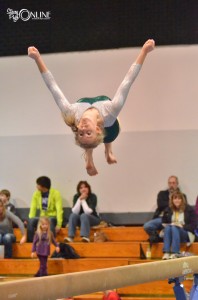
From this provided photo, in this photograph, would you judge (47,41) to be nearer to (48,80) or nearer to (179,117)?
(179,117)

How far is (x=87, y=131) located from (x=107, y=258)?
14.5ft

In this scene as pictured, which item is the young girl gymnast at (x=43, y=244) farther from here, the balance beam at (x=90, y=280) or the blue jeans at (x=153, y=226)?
the balance beam at (x=90, y=280)

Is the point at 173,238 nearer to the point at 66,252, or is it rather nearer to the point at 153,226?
the point at 153,226

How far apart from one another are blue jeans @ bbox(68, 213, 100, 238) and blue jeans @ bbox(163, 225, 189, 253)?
1.39m

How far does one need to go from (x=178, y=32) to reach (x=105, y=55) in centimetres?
141

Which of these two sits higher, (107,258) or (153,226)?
(153,226)

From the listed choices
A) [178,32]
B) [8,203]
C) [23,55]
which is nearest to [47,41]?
[23,55]

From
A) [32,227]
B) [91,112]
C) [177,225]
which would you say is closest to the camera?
[91,112]

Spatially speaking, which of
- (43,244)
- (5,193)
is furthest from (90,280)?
(5,193)

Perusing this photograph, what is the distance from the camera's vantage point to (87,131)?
14.0 ft

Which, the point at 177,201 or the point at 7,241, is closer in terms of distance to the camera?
the point at 177,201

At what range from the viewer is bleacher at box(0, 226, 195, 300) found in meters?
7.36

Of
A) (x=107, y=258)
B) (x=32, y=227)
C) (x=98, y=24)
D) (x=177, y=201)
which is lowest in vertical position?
(x=107, y=258)

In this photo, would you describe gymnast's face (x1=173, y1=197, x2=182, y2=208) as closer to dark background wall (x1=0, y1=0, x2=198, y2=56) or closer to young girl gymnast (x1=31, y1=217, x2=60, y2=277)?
young girl gymnast (x1=31, y1=217, x2=60, y2=277)
